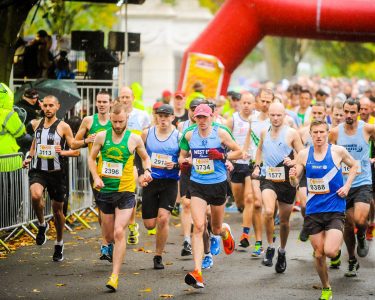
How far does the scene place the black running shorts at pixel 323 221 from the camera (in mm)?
10008

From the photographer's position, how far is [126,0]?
18531 mm

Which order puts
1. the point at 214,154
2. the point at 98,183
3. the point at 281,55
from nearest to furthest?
1. the point at 98,183
2. the point at 214,154
3. the point at 281,55

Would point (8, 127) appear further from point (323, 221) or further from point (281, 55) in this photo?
point (281, 55)

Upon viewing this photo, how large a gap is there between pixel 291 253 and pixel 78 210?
4159 mm

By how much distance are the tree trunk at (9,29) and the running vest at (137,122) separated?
219cm

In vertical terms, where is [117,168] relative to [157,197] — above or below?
above

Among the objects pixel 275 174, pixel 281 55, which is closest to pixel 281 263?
pixel 275 174

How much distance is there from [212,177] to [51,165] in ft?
7.58

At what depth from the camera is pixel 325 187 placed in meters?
10.1

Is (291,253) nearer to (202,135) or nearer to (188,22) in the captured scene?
(202,135)

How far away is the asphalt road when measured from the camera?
33.3ft

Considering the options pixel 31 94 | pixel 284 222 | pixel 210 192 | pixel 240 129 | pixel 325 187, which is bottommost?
pixel 284 222

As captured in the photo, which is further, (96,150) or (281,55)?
(281,55)

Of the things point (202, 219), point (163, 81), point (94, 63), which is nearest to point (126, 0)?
point (94, 63)
